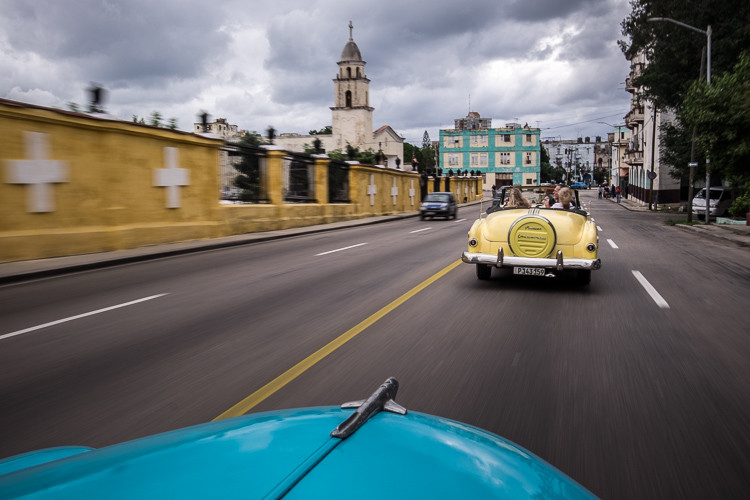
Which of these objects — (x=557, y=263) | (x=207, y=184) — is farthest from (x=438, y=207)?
(x=557, y=263)

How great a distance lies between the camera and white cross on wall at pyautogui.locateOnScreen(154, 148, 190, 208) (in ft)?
49.1

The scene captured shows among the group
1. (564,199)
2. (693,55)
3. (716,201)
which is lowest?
(716,201)

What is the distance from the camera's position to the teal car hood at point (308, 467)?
4.05 feet

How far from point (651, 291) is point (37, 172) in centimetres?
1155

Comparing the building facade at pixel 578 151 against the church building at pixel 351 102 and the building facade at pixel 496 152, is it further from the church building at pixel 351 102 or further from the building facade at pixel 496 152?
the church building at pixel 351 102

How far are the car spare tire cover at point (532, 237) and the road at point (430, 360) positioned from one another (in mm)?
594

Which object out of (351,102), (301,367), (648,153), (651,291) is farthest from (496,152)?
(301,367)

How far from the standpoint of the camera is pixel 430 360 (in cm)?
482

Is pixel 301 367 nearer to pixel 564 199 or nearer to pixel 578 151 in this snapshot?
pixel 564 199

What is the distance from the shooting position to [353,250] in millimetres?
14211

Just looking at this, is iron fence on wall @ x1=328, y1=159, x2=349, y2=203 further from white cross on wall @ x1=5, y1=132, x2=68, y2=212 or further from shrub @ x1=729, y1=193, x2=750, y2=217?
→ shrub @ x1=729, y1=193, x2=750, y2=217

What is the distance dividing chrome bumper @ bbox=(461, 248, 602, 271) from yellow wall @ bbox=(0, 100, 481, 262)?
346 inches

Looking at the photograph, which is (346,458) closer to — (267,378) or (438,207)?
(267,378)

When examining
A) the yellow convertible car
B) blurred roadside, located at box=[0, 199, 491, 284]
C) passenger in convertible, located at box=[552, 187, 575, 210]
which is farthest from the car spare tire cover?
blurred roadside, located at box=[0, 199, 491, 284]
